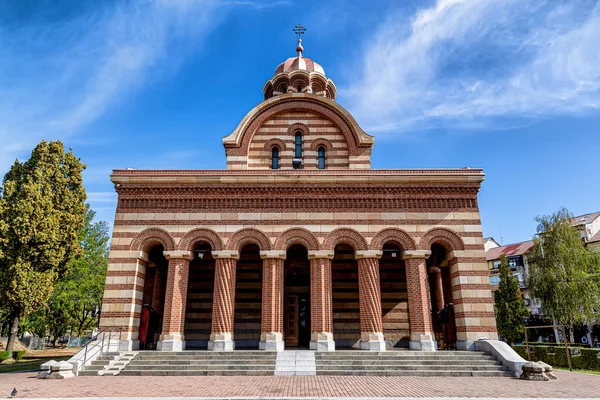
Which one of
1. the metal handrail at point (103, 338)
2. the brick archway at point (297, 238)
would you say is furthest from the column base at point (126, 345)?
the brick archway at point (297, 238)

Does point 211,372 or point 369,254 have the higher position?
point 369,254

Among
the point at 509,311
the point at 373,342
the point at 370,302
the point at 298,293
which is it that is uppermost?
the point at 298,293

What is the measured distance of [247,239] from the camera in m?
17.5

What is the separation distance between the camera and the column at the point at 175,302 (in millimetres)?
16062

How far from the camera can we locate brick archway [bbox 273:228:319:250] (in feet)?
56.7

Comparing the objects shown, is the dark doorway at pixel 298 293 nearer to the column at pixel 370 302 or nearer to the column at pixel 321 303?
the column at pixel 321 303

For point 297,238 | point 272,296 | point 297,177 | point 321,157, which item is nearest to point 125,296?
point 272,296

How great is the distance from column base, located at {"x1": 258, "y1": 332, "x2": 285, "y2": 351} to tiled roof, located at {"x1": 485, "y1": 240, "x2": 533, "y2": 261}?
42.6m

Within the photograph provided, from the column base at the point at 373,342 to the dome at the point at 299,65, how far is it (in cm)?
1759

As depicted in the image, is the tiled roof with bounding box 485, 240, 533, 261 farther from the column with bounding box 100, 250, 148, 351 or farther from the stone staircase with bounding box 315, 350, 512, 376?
the column with bounding box 100, 250, 148, 351

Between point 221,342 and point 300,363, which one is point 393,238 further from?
point 221,342

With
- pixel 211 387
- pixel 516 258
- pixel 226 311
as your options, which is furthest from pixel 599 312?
pixel 211 387

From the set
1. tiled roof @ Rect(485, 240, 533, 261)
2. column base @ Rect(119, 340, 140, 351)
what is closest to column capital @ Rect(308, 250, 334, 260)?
column base @ Rect(119, 340, 140, 351)

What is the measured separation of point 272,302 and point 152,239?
20.5 feet
